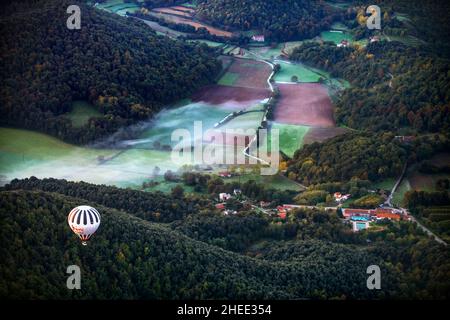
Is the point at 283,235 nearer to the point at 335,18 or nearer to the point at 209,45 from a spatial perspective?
the point at 209,45

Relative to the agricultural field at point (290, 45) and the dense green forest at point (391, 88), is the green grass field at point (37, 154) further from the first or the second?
the agricultural field at point (290, 45)

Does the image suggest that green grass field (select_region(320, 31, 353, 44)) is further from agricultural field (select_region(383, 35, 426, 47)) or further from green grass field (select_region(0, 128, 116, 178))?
green grass field (select_region(0, 128, 116, 178))

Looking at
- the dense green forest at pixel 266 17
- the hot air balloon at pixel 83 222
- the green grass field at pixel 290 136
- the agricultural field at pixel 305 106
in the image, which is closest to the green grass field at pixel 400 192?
the green grass field at pixel 290 136

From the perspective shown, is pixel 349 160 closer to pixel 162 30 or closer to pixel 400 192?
pixel 400 192

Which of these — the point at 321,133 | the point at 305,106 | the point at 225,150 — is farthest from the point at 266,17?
the point at 225,150

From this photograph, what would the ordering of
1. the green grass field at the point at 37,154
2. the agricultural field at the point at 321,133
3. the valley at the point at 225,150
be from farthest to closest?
the agricultural field at the point at 321,133
the green grass field at the point at 37,154
the valley at the point at 225,150

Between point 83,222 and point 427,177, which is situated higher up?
point 83,222
